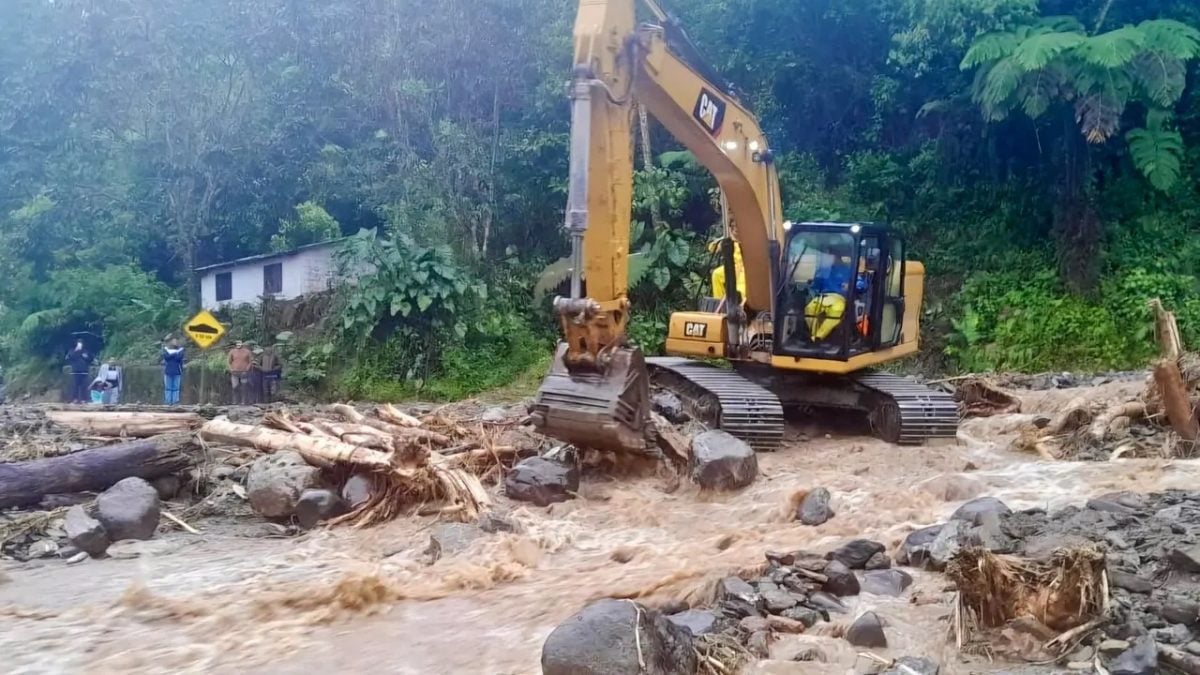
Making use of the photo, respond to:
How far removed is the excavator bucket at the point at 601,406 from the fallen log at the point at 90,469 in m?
3.00

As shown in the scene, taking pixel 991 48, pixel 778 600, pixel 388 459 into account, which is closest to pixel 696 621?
pixel 778 600

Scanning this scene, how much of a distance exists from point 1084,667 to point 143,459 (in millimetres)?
6968

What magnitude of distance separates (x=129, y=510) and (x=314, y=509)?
1.27 metres

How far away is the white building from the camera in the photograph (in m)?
23.6

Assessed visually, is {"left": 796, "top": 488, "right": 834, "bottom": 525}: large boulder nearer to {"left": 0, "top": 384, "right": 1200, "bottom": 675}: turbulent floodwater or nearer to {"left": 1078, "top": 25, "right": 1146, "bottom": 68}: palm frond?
{"left": 0, "top": 384, "right": 1200, "bottom": 675}: turbulent floodwater

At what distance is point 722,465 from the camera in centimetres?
789

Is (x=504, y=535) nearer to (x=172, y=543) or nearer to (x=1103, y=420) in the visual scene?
(x=172, y=543)

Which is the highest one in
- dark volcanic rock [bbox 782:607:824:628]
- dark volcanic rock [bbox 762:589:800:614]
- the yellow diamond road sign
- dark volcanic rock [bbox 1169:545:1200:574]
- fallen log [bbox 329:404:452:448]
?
the yellow diamond road sign

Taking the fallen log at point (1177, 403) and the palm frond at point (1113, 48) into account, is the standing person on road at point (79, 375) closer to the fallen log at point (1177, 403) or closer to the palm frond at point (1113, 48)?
the palm frond at point (1113, 48)

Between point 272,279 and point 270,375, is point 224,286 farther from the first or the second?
point 270,375

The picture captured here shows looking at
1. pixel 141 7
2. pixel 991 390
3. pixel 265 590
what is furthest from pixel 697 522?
pixel 141 7

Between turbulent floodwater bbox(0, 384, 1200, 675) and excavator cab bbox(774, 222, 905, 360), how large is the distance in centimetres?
134

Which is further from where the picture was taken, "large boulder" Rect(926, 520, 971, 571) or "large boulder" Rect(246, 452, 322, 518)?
"large boulder" Rect(246, 452, 322, 518)

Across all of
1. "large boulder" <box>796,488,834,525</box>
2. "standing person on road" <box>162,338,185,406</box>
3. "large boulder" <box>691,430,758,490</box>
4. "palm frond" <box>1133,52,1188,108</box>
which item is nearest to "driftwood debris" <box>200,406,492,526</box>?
"large boulder" <box>691,430,758,490</box>
